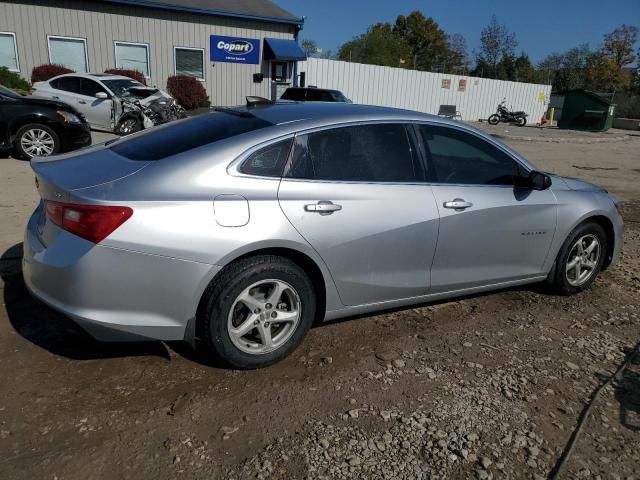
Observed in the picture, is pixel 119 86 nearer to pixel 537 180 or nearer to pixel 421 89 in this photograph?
pixel 537 180

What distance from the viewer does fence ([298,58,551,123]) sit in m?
24.8

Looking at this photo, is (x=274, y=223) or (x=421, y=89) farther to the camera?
(x=421, y=89)

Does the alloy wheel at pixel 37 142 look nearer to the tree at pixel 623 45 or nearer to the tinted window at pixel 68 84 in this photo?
the tinted window at pixel 68 84

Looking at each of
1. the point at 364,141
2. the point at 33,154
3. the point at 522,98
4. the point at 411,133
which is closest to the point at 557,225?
the point at 411,133

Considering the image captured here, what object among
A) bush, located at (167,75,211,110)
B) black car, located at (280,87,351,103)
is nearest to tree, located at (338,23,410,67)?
bush, located at (167,75,211,110)

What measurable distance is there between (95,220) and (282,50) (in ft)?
69.6

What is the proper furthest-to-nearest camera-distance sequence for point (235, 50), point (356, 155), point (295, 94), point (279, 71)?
point (279, 71) → point (235, 50) → point (295, 94) → point (356, 155)

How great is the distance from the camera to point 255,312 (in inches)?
122

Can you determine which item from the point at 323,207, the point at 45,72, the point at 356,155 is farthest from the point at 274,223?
the point at 45,72

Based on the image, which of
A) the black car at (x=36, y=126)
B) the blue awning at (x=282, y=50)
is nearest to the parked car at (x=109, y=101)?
the black car at (x=36, y=126)

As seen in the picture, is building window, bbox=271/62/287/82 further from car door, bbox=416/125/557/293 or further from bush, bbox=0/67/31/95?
car door, bbox=416/125/557/293

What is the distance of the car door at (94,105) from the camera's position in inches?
516

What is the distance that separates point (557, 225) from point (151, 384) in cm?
320

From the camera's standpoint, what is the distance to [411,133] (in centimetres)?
364
